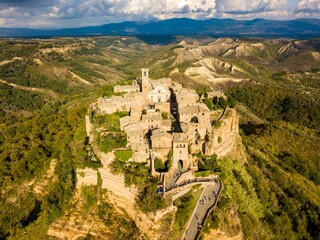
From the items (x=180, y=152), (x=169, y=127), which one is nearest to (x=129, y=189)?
(x=180, y=152)

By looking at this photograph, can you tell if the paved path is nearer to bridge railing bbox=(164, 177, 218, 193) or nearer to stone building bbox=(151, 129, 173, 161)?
bridge railing bbox=(164, 177, 218, 193)

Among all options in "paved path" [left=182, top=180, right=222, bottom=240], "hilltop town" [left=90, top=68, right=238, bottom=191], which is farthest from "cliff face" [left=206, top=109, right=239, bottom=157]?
"paved path" [left=182, top=180, right=222, bottom=240]

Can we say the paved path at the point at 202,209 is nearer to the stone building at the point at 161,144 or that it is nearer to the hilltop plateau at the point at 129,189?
the hilltop plateau at the point at 129,189

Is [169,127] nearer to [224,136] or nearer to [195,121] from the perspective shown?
[195,121]

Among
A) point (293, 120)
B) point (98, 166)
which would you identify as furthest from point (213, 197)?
point (293, 120)

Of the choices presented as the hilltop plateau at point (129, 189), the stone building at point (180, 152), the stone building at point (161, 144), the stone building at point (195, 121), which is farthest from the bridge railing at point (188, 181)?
the stone building at point (195, 121)
